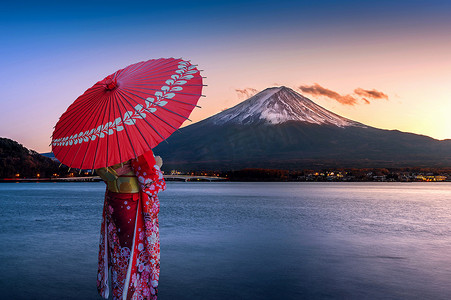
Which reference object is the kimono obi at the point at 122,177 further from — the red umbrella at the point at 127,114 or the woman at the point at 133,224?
the red umbrella at the point at 127,114

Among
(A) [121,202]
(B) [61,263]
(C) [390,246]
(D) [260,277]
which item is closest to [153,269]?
(A) [121,202]

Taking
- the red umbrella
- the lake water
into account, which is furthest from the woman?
the lake water

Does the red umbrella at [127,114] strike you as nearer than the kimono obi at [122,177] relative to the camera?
Yes

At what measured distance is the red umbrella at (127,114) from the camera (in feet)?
12.4

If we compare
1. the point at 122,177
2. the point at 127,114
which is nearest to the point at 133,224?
the point at 122,177

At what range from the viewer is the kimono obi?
403 cm

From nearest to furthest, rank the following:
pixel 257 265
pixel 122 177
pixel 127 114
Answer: pixel 127 114
pixel 122 177
pixel 257 265

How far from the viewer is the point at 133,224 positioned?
13.5ft

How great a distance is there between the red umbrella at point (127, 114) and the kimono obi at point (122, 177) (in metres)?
0.26

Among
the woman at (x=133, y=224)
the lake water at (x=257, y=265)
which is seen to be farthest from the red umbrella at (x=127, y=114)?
the lake water at (x=257, y=265)

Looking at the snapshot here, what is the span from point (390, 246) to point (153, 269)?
20.1 feet

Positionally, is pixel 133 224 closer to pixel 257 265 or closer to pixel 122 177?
pixel 122 177

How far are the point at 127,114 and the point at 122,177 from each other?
1.84 ft

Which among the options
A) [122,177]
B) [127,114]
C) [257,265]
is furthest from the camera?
[257,265]
